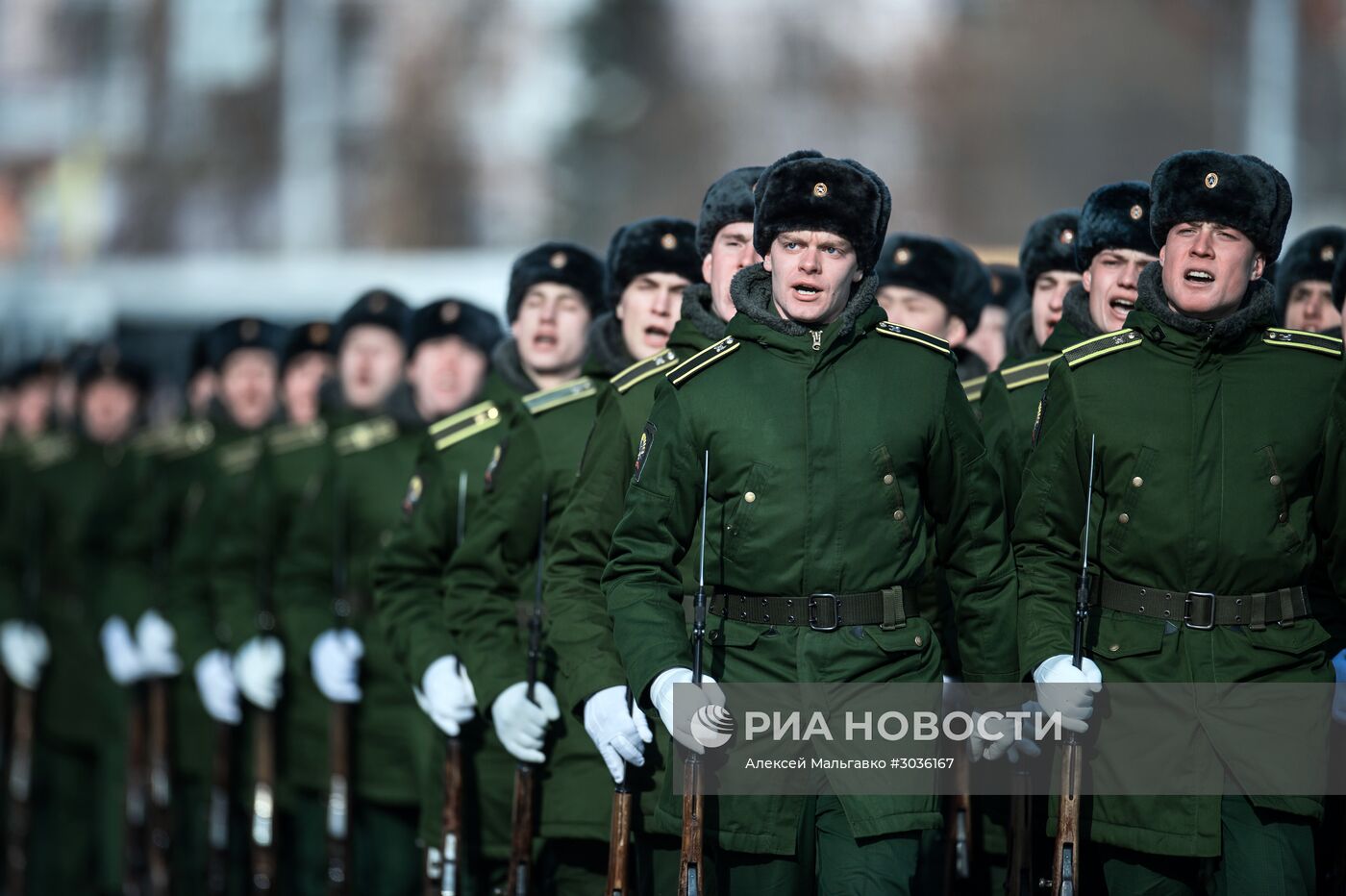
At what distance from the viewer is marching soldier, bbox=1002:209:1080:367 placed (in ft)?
25.4

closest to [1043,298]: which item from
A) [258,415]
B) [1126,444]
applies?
[1126,444]

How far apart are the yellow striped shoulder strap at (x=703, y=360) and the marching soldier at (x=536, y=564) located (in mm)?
1175

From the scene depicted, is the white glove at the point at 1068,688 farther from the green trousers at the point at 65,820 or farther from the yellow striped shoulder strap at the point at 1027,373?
the green trousers at the point at 65,820

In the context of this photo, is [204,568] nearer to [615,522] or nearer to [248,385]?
[248,385]

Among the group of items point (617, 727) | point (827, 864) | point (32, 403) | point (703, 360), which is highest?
point (32, 403)

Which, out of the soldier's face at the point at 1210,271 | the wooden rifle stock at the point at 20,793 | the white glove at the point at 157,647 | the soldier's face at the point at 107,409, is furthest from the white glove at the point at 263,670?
the soldier's face at the point at 1210,271

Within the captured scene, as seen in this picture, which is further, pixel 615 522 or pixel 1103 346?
pixel 615 522

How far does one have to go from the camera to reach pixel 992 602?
236 inches

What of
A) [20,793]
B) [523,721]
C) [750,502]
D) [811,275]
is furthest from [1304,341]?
[20,793]

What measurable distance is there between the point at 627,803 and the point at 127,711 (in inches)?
228

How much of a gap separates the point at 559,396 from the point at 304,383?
3.57 meters

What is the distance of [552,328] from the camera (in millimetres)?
8195

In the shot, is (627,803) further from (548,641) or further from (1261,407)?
(1261,407)

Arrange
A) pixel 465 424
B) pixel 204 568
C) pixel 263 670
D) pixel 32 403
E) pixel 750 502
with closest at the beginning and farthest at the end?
pixel 750 502, pixel 465 424, pixel 263 670, pixel 204 568, pixel 32 403
